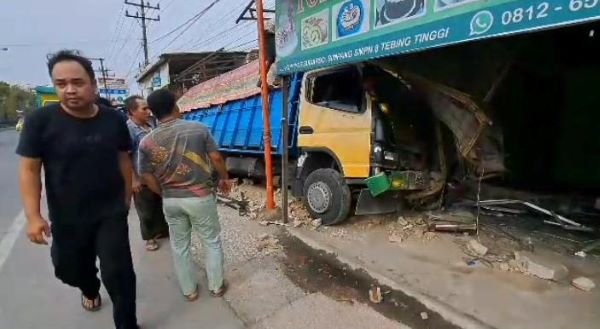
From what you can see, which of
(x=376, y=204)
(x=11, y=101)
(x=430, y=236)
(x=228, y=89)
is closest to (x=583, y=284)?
(x=430, y=236)

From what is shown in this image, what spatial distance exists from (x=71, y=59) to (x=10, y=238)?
3845 mm

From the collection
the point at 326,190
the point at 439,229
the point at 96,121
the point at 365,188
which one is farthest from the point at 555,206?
the point at 96,121

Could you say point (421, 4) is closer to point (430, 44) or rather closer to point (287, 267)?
point (430, 44)

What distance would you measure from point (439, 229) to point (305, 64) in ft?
7.97

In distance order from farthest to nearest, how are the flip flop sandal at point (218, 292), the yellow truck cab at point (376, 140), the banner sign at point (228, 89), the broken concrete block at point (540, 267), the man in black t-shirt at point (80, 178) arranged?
the banner sign at point (228, 89)
the yellow truck cab at point (376, 140)
the broken concrete block at point (540, 267)
the flip flop sandal at point (218, 292)
the man in black t-shirt at point (80, 178)

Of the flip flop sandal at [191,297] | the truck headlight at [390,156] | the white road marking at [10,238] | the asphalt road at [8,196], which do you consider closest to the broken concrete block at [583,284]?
the truck headlight at [390,156]

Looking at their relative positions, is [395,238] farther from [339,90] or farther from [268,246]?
[339,90]

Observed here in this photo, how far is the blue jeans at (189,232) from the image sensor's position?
9.90 feet

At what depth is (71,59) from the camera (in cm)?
224

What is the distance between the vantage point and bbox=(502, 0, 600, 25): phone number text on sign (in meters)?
1.89

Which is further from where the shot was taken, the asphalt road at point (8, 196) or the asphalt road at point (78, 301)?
the asphalt road at point (8, 196)

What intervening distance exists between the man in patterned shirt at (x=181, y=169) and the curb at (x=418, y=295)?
1.46 metres

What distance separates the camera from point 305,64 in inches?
173

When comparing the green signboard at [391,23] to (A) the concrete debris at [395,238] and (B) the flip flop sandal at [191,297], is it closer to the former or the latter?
(A) the concrete debris at [395,238]
